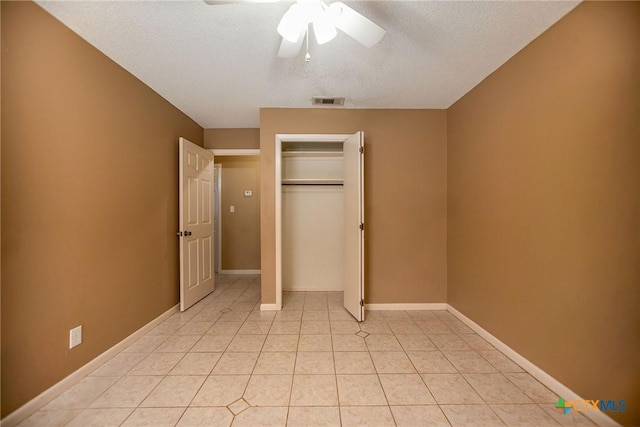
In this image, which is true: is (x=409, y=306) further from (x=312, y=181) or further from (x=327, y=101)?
(x=327, y=101)

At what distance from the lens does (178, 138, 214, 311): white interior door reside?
2971 mm

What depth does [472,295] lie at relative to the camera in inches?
100

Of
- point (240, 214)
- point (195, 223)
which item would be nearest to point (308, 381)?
point (195, 223)

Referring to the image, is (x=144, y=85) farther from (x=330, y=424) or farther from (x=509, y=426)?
(x=509, y=426)

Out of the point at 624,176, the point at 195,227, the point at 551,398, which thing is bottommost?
the point at 551,398

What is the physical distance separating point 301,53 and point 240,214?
3.53 m

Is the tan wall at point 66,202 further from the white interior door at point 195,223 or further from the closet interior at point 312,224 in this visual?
the closet interior at point 312,224

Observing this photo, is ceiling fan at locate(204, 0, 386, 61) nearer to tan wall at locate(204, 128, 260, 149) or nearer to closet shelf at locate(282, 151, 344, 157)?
closet shelf at locate(282, 151, 344, 157)

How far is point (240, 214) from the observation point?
4.98 meters

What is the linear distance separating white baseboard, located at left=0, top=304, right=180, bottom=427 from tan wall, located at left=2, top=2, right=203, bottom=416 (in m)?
0.04

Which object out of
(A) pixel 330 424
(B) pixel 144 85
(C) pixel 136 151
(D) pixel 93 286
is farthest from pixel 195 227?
(A) pixel 330 424

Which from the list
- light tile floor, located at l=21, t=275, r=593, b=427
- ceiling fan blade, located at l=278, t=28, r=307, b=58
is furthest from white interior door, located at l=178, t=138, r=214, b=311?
ceiling fan blade, located at l=278, t=28, r=307, b=58

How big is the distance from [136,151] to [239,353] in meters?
2.07

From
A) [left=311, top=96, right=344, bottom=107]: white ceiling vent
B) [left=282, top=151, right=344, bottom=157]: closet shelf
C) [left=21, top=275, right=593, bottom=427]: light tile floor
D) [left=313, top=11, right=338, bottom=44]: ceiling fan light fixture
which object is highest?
[left=311, top=96, right=344, bottom=107]: white ceiling vent
